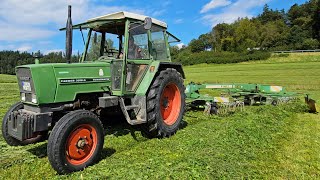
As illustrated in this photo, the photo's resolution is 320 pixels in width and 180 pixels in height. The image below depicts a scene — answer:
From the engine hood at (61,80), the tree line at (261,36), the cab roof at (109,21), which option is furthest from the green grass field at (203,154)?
the tree line at (261,36)

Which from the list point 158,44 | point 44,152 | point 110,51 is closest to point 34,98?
point 44,152

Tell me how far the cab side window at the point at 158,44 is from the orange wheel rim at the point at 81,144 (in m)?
2.59

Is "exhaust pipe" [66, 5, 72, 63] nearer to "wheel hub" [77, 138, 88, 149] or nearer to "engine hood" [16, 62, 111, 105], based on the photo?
"engine hood" [16, 62, 111, 105]

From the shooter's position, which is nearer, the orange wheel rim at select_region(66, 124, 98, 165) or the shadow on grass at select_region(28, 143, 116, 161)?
the orange wheel rim at select_region(66, 124, 98, 165)

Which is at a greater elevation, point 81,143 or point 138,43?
point 138,43

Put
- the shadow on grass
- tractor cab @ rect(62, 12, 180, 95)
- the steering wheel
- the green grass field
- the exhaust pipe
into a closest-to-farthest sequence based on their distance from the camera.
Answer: the green grass field → the exhaust pipe → the shadow on grass → tractor cab @ rect(62, 12, 180, 95) → the steering wheel

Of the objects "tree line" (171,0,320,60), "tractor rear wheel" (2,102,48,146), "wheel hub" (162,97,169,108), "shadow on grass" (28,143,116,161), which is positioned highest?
"tree line" (171,0,320,60)

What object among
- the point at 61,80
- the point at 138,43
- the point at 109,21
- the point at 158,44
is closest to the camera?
the point at 61,80

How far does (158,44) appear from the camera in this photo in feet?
22.9

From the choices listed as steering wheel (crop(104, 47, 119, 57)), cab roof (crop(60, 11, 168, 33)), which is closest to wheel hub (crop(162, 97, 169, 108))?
steering wheel (crop(104, 47, 119, 57))

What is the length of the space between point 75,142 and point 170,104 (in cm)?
293

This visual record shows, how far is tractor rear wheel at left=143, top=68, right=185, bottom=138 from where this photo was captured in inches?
240

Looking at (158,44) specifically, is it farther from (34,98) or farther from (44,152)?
(44,152)

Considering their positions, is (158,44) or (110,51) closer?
(110,51)
